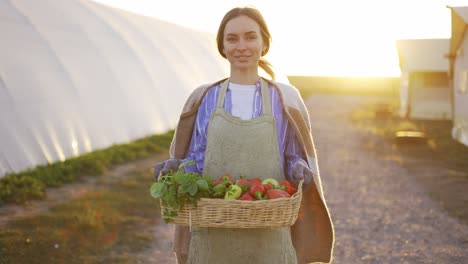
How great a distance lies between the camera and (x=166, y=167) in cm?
219

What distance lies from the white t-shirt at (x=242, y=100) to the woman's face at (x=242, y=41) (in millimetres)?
103

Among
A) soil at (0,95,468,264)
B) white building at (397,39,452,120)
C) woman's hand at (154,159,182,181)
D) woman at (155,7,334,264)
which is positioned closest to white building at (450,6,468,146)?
soil at (0,95,468,264)

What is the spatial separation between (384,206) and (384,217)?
1.74 ft

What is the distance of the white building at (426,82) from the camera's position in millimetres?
17922

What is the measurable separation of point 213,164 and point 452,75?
13426 millimetres

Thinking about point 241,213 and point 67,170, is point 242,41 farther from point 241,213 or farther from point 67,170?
point 67,170

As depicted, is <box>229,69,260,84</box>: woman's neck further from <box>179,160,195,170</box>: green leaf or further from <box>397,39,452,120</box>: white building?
<box>397,39,452,120</box>: white building

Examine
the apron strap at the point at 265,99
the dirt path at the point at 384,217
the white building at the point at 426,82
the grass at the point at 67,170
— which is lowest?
the white building at the point at 426,82

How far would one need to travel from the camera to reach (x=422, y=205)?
6.71 meters

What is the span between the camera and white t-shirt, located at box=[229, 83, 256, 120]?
89.4 inches

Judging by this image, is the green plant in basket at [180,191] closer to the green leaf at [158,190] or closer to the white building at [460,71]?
the green leaf at [158,190]

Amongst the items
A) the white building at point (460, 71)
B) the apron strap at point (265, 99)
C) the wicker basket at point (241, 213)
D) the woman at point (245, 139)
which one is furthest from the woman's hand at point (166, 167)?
the white building at point (460, 71)

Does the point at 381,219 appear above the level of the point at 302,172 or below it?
below

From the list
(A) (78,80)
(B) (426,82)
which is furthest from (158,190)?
(B) (426,82)
